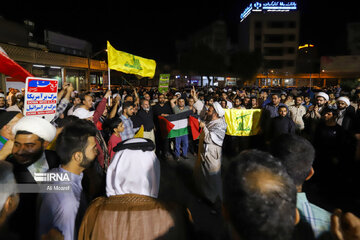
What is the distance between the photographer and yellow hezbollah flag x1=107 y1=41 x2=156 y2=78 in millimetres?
6885

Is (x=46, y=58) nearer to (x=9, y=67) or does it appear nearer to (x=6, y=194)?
(x=9, y=67)

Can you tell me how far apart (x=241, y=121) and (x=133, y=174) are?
21.2 ft

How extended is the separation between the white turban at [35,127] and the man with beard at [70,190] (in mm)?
302

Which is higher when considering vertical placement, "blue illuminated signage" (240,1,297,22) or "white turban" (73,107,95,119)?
"blue illuminated signage" (240,1,297,22)

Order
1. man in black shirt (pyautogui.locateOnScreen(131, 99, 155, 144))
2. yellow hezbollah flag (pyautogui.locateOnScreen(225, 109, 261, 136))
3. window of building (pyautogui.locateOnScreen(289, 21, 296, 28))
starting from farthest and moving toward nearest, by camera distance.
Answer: window of building (pyautogui.locateOnScreen(289, 21, 296, 28)), yellow hezbollah flag (pyautogui.locateOnScreen(225, 109, 261, 136)), man in black shirt (pyautogui.locateOnScreen(131, 99, 155, 144))

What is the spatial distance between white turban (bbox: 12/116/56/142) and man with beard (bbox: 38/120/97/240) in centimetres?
30

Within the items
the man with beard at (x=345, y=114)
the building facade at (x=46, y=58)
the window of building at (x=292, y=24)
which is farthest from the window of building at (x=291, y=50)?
the man with beard at (x=345, y=114)

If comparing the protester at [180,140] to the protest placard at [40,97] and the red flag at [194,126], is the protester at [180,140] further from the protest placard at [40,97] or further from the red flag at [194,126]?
the protest placard at [40,97]

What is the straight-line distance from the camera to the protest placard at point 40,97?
142 inches

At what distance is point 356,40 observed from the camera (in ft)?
194

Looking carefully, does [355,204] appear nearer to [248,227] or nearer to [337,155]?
[337,155]

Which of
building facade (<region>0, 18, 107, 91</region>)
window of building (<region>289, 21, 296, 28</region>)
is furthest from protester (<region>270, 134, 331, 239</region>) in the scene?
window of building (<region>289, 21, 296, 28</region>)

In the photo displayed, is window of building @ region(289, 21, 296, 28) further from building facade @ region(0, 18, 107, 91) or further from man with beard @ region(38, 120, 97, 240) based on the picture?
man with beard @ region(38, 120, 97, 240)

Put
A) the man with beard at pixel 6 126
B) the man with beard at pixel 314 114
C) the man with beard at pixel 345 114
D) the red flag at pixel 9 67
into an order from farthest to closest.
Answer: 1. the man with beard at pixel 314 114
2. the man with beard at pixel 345 114
3. the red flag at pixel 9 67
4. the man with beard at pixel 6 126
